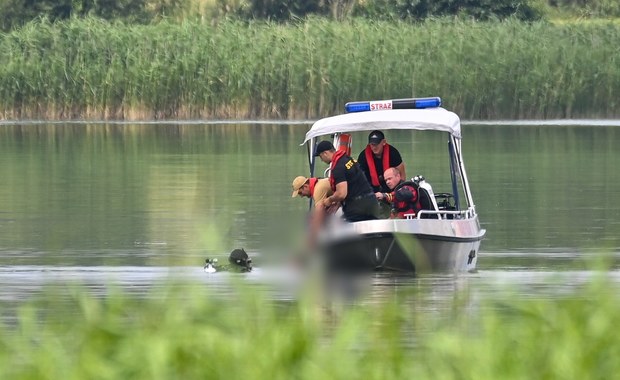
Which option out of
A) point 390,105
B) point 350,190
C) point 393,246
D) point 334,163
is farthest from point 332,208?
point 390,105

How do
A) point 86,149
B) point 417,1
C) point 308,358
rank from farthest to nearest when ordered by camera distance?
1. point 417,1
2. point 86,149
3. point 308,358

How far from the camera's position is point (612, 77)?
44031 mm

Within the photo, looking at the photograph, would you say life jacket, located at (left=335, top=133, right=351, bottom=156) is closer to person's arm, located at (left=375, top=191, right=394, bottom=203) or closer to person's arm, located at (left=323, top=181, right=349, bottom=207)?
person's arm, located at (left=375, top=191, right=394, bottom=203)

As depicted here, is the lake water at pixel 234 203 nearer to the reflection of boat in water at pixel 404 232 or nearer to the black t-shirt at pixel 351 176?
the reflection of boat in water at pixel 404 232

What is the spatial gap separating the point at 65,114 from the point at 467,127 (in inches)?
373

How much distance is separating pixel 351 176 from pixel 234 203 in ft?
32.0

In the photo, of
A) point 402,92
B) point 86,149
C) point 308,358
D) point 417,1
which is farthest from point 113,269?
point 417,1

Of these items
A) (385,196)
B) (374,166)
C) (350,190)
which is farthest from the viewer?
(374,166)

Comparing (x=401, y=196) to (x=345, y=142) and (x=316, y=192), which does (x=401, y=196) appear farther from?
(x=345, y=142)

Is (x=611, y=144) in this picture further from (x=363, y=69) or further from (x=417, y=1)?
(x=417, y=1)

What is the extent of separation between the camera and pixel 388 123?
60.4 feet

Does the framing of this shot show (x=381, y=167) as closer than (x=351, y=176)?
No

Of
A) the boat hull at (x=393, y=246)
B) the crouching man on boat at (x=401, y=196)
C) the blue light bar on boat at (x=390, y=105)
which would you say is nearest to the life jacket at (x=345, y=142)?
the blue light bar on boat at (x=390, y=105)

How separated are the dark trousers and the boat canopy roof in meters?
1.01
